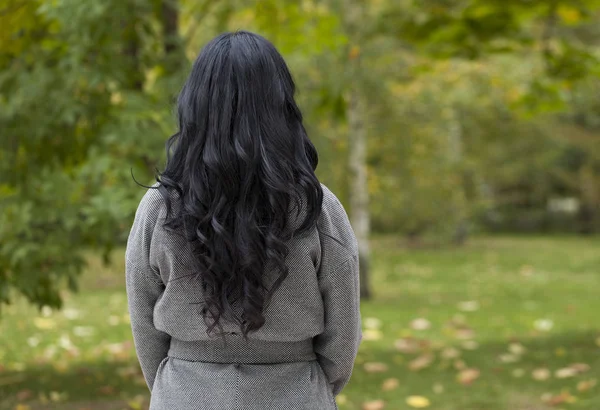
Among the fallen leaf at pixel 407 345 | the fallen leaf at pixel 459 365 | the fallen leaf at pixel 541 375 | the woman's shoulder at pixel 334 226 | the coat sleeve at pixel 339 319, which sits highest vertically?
the woman's shoulder at pixel 334 226

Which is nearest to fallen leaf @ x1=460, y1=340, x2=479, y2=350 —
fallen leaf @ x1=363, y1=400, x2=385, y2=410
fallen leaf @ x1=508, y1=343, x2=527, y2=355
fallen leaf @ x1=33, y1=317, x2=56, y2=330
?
fallen leaf @ x1=508, y1=343, x2=527, y2=355

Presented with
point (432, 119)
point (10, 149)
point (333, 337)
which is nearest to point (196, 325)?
point (333, 337)

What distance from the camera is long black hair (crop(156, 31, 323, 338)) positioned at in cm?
187

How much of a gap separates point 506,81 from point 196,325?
45.0 ft

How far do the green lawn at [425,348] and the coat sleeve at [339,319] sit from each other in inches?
126

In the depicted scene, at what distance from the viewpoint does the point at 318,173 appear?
7.83m

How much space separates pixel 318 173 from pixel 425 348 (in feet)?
6.17

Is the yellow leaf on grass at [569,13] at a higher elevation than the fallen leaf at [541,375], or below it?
higher

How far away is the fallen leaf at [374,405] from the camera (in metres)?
5.33

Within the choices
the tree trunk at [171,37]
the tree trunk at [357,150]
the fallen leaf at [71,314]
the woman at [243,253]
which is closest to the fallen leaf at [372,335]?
the tree trunk at [357,150]

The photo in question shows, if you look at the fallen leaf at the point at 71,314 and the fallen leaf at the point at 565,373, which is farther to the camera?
the fallen leaf at the point at 71,314

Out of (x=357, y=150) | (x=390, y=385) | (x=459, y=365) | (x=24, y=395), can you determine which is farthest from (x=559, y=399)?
(x=357, y=150)

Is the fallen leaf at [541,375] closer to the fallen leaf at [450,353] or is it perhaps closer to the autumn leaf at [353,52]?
the fallen leaf at [450,353]

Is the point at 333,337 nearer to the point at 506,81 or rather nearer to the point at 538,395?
the point at 538,395
